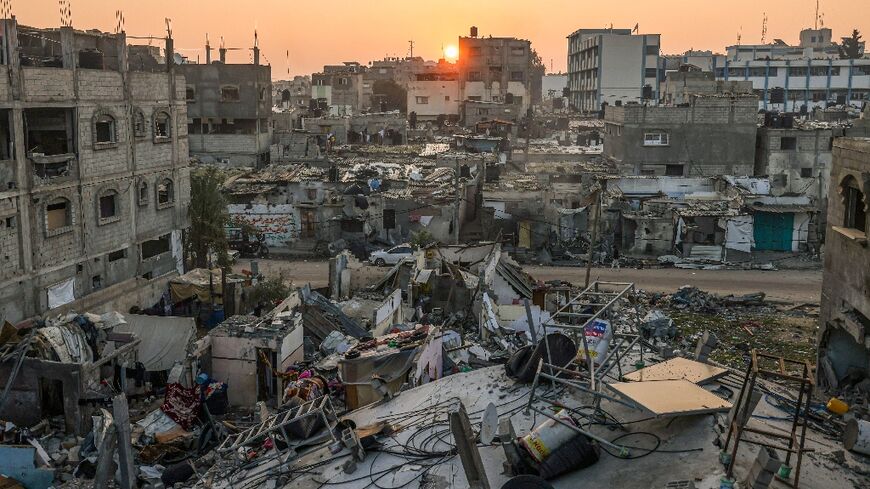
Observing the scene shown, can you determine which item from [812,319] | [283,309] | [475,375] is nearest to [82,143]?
[283,309]

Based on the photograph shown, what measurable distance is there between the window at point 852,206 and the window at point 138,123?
20.2m

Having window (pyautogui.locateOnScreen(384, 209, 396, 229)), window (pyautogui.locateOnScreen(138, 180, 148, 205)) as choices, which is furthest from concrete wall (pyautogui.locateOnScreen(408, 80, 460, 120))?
window (pyautogui.locateOnScreen(138, 180, 148, 205))

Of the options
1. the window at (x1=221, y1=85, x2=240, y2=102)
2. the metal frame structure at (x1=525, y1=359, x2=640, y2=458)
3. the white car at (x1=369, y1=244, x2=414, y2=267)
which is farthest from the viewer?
the window at (x1=221, y1=85, x2=240, y2=102)

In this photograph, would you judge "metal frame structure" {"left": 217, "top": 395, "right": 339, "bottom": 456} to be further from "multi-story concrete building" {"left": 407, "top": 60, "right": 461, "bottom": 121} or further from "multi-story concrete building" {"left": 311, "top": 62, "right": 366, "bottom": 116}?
"multi-story concrete building" {"left": 311, "top": 62, "right": 366, "bottom": 116}

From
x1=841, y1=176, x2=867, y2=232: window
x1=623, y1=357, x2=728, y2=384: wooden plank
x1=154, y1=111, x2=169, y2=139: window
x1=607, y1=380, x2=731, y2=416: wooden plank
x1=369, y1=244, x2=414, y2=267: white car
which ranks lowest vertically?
x1=369, y1=244, x2=414, y2=267: white car

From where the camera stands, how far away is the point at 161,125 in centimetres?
2812

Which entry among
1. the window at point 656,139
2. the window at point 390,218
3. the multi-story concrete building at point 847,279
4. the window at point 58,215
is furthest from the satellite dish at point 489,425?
the window at point 656,139

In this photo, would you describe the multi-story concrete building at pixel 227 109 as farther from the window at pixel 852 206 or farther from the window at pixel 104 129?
the window at pixel 852 206

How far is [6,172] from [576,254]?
72.2ft

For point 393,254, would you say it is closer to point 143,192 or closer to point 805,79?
point 143,192

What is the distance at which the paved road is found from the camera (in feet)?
99.8

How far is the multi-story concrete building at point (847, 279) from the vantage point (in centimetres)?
1628

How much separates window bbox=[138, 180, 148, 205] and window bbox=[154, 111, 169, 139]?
1622 millimetres

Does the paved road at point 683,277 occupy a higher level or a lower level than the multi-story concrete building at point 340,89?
lower
